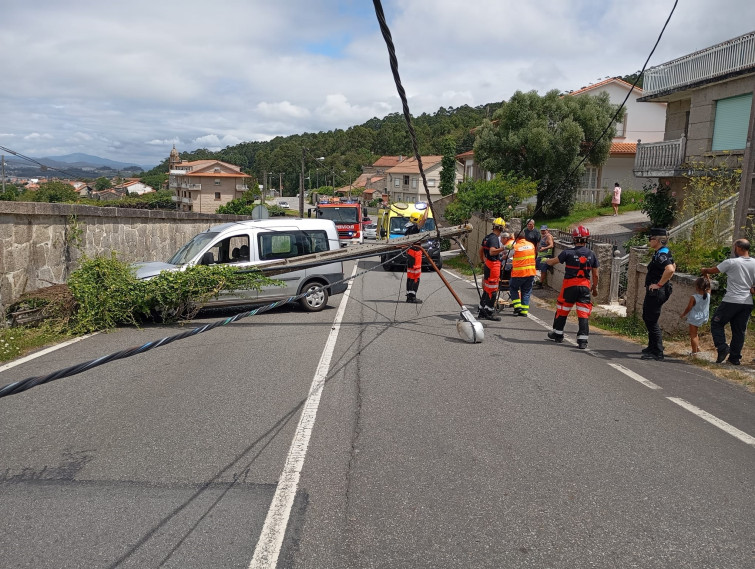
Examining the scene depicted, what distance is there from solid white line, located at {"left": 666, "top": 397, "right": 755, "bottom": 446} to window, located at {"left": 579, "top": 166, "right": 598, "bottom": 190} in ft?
103

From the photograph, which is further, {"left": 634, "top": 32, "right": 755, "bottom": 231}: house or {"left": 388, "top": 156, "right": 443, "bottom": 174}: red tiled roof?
{"left": 388, "top": 156, "right": 443, "bottom": 174}: red tiled roof

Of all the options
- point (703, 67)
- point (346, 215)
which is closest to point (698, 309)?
point (703, 67)

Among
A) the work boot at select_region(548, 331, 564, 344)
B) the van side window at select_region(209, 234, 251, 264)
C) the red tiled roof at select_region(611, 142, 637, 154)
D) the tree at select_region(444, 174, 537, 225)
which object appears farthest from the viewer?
the red tiled roof at select_region(611, 142, 637, 154)

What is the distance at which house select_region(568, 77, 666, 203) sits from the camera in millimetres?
35719

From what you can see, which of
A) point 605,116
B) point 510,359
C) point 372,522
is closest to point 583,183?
point 605,116

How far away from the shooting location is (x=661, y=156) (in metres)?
22.6

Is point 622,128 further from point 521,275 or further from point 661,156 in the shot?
point 521,275

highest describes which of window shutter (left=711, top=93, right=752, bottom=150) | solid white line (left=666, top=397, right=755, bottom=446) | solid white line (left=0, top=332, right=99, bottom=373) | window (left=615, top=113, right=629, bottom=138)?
window (left=615, top=113, right=629, bottom=138)

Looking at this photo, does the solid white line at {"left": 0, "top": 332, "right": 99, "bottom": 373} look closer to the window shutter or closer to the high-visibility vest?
the high-visibility vest

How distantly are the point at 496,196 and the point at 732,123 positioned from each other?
9.60 meters

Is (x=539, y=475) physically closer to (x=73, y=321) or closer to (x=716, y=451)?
(x=716, y=451)

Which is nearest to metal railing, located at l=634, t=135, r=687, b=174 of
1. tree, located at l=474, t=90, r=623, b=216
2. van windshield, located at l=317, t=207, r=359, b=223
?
tree, located at l=474, t=90, r=623, b=216

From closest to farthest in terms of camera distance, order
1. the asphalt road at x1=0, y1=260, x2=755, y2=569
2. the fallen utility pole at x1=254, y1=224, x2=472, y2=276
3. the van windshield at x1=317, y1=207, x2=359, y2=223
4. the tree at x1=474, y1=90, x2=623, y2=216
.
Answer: the asphalt road at x1=0, y1=260, x2=755, y2=569 → the fallen utility pole at x1=254, y1=224, x2=472, y2=276 → the van windshield at x1=317, y1=207, x2=359, y2=223 → the tree at x1=474, y1=90, x2=623, y2=216

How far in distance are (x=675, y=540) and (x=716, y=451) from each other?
6.17 ft
